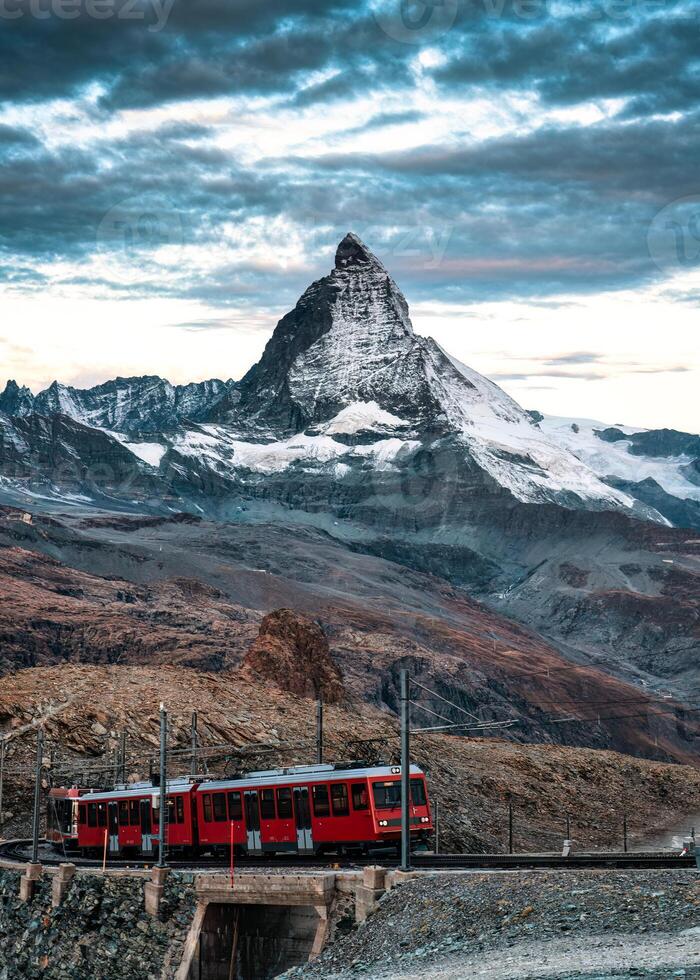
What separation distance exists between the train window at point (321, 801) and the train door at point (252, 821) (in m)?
3.44

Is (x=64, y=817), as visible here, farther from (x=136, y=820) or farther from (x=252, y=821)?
(x=252, y=821)

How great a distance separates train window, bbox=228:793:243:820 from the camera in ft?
188

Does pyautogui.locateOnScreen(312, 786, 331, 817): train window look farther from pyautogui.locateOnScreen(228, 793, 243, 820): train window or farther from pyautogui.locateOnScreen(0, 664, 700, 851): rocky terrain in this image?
pyautogui.locateOnScreen(0, 664, 700, 851): rocky terrain

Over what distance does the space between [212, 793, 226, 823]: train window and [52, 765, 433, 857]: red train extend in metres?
0.04

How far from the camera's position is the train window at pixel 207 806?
2332 inches

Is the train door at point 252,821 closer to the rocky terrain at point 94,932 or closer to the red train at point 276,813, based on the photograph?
the red train at point 276,813

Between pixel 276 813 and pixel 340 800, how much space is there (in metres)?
3.78

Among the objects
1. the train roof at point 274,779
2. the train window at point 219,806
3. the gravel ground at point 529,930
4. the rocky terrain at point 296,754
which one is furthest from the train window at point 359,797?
the rocky terrain at point 296,754

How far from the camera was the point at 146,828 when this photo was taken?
204 feet

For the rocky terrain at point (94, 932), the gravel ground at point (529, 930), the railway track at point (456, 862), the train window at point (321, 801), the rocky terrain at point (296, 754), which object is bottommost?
the rocky terrain at point (296, 754)

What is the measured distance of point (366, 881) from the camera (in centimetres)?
4216

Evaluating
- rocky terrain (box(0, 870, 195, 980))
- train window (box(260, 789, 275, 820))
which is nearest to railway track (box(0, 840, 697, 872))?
train window (box(260, 789, 275, 820))

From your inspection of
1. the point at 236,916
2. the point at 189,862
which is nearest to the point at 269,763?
the point at 189,862

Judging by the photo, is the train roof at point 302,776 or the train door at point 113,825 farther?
the train door at point 113,825
